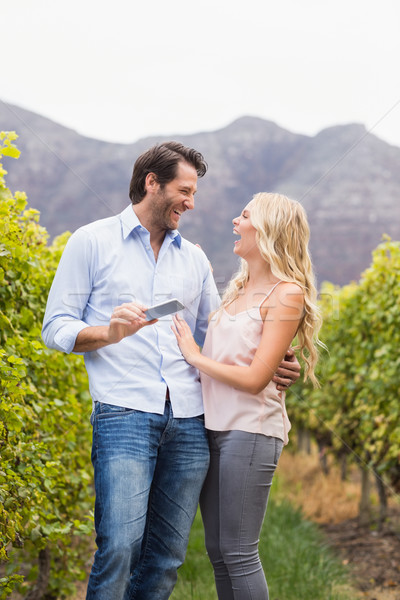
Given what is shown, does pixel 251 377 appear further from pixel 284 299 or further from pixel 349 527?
pixel 349 527

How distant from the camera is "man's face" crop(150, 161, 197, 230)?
8.74ft

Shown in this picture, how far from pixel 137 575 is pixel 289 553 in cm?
228

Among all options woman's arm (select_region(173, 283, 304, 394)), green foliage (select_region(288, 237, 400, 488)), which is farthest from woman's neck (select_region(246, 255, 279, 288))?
green foliage (select_region(288, 237, 400, 488))

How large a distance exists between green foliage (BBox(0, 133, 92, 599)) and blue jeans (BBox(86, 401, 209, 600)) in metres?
0.32

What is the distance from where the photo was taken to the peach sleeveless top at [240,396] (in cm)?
252

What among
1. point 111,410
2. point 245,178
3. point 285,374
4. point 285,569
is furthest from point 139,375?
point 245,178

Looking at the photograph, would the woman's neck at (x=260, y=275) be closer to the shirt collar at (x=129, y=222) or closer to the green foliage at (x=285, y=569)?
the shirt collar at (x=129, y=222)

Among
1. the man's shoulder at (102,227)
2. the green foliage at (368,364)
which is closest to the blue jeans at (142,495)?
the man's shoulder at (102,227)

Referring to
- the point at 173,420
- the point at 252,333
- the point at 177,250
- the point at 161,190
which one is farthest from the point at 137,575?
the point at 161,190

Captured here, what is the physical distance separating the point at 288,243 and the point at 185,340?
1.78 feet

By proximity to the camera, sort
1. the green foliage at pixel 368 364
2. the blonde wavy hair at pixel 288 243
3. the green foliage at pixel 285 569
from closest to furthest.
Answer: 1. the blonde wavy hair at pixel 288 243
2. the green foliage at pixel 285 569
3. the green foliage at pixel 368 364

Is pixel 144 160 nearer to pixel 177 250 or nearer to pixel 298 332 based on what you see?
pixel 177 250

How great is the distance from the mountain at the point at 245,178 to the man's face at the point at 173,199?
32522mm

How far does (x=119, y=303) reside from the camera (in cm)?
254
